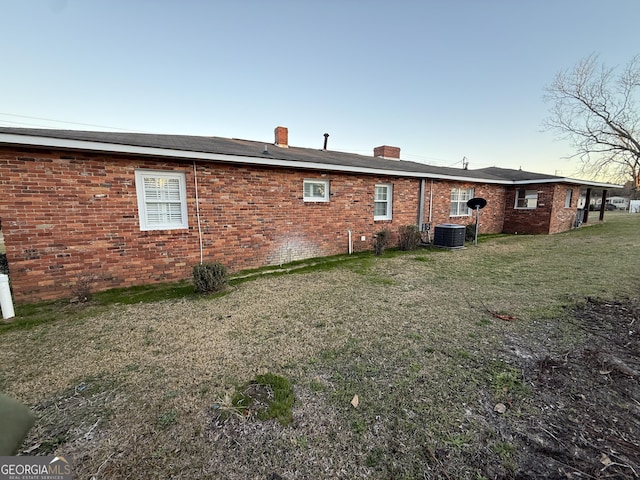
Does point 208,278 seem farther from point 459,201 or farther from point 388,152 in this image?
point 388,152

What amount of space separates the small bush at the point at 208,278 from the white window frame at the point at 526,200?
660 inches

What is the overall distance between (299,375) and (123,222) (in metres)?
5.17

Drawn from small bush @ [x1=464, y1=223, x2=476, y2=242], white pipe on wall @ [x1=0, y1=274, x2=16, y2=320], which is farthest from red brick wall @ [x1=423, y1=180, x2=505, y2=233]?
white pipe on wall @ [x1=0, y1=274, x2=16, y2=320]

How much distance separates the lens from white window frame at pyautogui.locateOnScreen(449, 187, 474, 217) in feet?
40.8

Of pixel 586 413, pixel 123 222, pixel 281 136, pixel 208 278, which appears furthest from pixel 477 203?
pixel 123 222

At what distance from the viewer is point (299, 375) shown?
2740 millimetres

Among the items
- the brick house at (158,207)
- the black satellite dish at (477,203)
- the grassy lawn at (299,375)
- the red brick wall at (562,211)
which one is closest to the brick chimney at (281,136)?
the brick house at (158,207)

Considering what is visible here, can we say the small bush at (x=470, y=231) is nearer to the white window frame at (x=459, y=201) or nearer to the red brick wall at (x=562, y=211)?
the white window frame at (x=459, y=201)

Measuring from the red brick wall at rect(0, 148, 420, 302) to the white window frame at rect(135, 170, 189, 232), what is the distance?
0.35 ft

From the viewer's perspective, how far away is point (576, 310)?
425 centimetres

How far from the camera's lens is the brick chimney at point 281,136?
11.2m

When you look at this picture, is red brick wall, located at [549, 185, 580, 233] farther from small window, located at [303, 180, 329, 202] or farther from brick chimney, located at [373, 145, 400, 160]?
small window, located at [303, 180, 329, 202]

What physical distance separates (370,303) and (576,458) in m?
3.11

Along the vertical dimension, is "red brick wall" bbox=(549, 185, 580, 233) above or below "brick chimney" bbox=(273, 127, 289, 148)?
below
